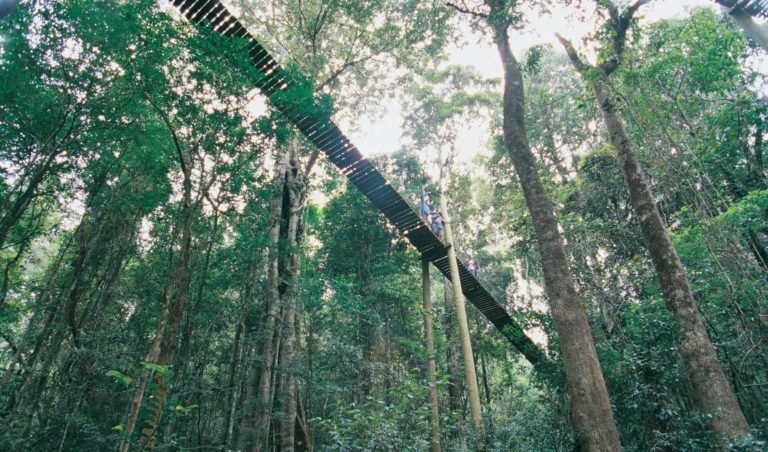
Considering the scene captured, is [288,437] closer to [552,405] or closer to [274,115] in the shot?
[552,405]

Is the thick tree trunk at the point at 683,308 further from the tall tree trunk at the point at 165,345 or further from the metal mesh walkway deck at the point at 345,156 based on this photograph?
the tall tree trunk at the point at 165,345

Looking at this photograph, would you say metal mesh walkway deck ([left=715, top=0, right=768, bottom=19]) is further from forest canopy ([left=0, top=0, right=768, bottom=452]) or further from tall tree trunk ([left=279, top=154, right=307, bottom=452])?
tall tree trunk ([left=279, top=154, right=307, bottom=452])

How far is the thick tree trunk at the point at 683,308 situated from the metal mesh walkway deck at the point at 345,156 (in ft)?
7.20

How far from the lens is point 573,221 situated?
790cm

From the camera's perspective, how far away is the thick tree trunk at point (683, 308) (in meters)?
3.79

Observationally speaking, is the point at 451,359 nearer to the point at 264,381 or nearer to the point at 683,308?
the point at 264,381

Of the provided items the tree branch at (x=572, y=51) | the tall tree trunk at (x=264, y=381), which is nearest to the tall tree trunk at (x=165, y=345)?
the tall tree trunk at (x=264, y=381)

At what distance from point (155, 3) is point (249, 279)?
4.13 meters

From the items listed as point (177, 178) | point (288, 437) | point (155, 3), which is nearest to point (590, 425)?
point (288, 437)

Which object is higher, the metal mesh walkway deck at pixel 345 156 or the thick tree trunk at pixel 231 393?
the metal mesh walkway deck at pixel 345 156

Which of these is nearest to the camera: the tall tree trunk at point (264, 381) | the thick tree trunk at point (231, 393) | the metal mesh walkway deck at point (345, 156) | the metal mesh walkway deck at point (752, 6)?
the metal mesh walkway deck at point (345, 156)

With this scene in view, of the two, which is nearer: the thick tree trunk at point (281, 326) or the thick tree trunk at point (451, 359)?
the thick tree trunk at point (281, 326)

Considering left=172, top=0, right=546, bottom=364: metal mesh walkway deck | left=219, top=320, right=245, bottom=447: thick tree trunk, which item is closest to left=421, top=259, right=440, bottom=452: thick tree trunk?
left=172, top=0, right=546, bottom=364: metal mesh walkway deck

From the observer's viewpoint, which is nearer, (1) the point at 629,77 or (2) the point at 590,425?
(2) the point at 590,425
